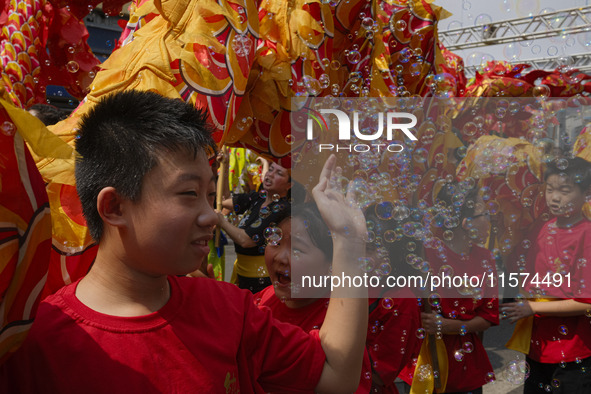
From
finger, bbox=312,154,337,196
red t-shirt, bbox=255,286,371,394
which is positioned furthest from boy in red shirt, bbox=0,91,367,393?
red t-shirt, bbox=255,286,371,394

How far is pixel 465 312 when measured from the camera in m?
2.47

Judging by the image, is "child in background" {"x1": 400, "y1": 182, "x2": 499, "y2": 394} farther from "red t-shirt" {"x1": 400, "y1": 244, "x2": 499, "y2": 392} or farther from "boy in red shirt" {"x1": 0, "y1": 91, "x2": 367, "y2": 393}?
"boy in red shirt" {"x1": 0, "y1": 91, "x2": 367, "y2": 393}

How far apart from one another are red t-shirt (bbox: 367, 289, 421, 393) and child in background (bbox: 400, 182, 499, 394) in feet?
1.29

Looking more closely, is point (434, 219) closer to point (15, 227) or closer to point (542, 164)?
point (542, 164)

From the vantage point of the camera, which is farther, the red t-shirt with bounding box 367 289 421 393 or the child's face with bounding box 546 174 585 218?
the child's face with bounding box 546 174 585 218

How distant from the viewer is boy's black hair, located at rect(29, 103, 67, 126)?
10.0 feet

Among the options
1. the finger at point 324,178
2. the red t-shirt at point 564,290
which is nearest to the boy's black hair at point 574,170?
the red t-shirt at point 564,290

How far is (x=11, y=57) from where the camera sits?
272 centimetres

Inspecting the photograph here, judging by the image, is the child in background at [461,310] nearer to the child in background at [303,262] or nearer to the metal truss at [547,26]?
the child in background at [303,262]

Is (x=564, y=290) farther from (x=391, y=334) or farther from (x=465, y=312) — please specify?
(x=391, y=334)

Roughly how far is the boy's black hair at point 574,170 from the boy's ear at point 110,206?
93.4 inches

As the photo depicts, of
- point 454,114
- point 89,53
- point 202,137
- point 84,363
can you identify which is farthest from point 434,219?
point 89,53

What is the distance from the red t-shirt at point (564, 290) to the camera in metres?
2.55

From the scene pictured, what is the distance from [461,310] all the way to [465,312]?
0.07ft
